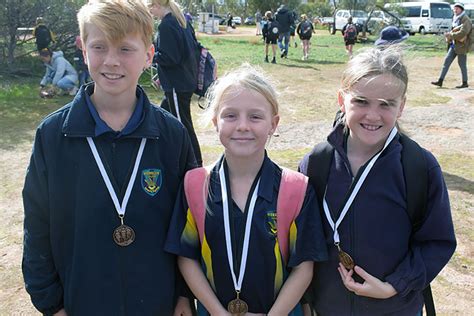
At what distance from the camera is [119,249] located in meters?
1.90

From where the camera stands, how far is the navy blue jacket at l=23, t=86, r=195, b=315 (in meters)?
1.85

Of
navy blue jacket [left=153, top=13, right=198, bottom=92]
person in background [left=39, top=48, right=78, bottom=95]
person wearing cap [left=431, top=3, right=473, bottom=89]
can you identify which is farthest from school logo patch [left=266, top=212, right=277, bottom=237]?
person wearing cap [left=431, top=3, right=473, bottom=89]

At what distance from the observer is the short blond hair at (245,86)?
200cm

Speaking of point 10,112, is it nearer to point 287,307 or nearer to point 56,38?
point 56,38

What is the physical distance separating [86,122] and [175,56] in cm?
312

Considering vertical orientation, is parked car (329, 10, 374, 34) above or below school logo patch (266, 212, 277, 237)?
above

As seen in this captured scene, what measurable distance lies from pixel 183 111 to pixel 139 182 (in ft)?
10.9

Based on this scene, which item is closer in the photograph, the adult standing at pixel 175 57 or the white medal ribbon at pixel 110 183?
the white medal ribbon at pixel 110 183

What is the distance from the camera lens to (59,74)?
10.5 meters

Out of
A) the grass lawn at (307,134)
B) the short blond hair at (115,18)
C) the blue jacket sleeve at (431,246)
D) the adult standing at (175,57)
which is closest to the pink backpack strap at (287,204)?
the blue jacket sleeve at (431,246)

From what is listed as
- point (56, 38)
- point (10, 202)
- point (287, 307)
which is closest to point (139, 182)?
point (287, 307)

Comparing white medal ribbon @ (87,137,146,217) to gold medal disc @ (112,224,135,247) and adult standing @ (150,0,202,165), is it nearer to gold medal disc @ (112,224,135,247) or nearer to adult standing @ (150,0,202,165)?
gold medal disc @ (112,224,135,247)

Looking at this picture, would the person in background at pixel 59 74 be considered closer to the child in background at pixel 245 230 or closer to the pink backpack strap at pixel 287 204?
the child in background at pixel 245 230

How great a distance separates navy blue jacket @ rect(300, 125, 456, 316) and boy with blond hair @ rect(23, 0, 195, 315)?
738 mm
